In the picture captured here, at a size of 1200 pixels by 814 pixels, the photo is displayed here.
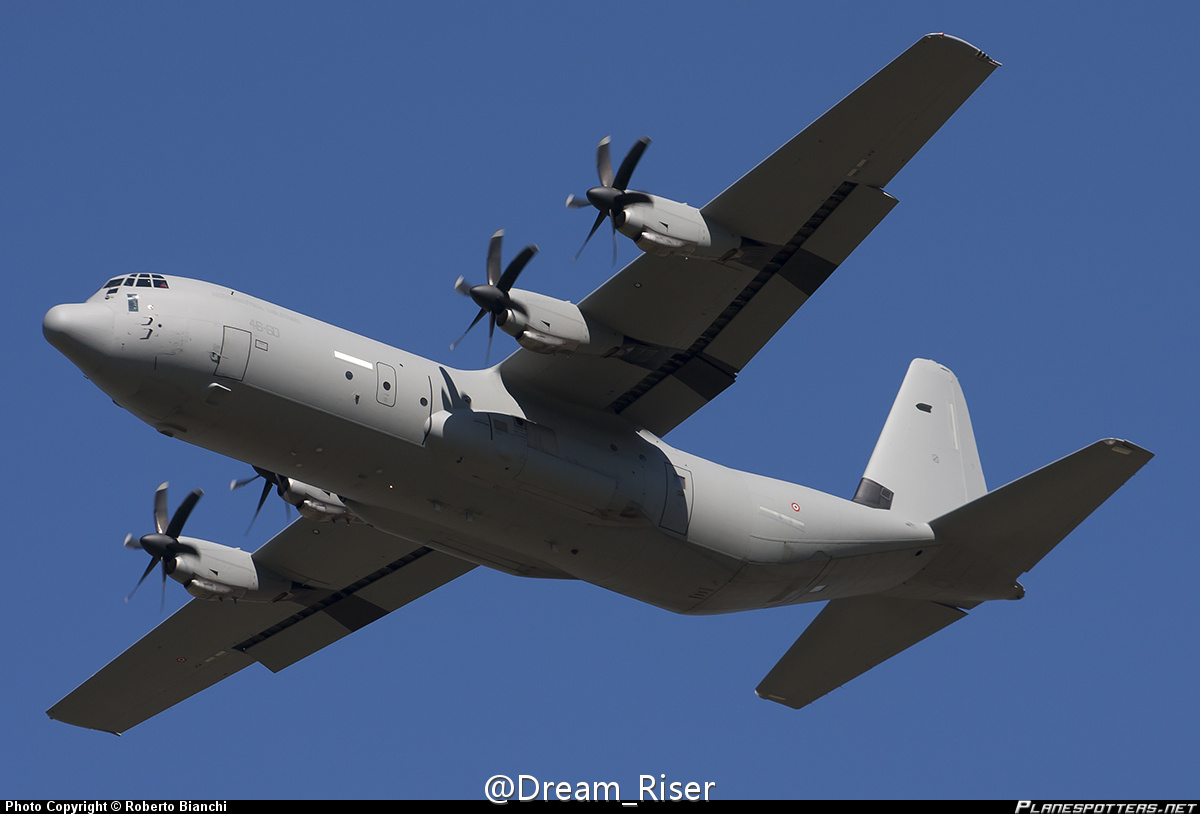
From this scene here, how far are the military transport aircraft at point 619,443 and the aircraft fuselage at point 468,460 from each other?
43 millimetres

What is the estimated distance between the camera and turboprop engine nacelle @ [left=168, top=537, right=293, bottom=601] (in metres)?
28.0

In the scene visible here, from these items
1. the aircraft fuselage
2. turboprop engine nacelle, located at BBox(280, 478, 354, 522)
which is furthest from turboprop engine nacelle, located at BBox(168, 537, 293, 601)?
the aircraft fuselage

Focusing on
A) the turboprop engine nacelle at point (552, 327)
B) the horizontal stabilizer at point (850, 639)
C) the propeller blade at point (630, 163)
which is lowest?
the horizontal stabilizer at point (850, 639)

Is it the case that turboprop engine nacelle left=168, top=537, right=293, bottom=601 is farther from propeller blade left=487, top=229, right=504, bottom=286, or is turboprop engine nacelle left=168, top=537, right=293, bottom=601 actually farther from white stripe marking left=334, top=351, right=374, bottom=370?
propeller blade left=487, top=229, right=504, bottom=286

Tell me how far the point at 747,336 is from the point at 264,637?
12.2 m

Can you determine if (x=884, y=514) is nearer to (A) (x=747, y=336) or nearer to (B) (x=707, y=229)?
(A) (x=747, y=336)

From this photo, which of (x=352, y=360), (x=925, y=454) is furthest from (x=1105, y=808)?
(x=352, y=360)

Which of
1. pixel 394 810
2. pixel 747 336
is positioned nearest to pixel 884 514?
pixel 747 336

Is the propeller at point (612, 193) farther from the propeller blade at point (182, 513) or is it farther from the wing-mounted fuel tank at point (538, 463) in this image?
the propeller blade at point (182, 513)

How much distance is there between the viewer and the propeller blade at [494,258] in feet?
77.9

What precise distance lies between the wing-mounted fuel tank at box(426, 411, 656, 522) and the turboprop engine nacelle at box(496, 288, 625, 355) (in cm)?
146

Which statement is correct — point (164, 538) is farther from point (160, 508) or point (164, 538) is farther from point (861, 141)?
point (861, 141)

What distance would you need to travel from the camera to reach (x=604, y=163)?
2341cm

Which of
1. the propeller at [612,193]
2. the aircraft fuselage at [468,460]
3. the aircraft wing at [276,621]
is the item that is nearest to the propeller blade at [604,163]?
the propeller at [612,193]
